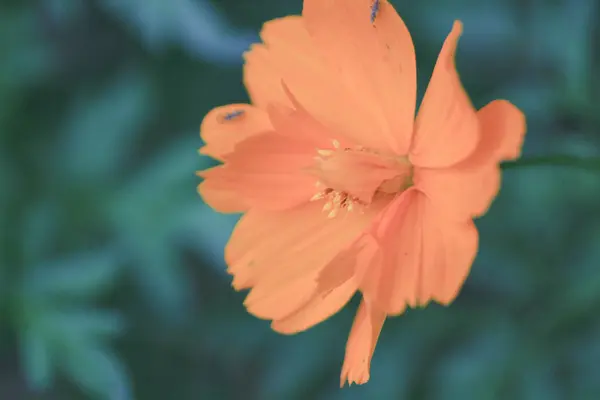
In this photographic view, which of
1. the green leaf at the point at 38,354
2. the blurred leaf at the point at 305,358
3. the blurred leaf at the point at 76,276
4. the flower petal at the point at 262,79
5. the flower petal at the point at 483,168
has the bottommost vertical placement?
the blurred leaf at the point at 305,358

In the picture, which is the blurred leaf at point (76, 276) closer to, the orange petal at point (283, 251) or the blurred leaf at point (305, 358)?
the blurred leaf at point (305, 358)

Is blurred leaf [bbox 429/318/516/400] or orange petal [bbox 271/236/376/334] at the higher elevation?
orange petal [bbox 271/236/376/334]

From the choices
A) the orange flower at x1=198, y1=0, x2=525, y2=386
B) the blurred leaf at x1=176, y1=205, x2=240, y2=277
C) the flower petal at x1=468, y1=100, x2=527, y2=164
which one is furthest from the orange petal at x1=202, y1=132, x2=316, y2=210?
the blurred leaf at x1=176, y1=205, x2=240, y2=277

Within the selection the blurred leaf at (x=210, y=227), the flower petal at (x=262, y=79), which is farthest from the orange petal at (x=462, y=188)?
the blurred leaf at (x=210, y=227)

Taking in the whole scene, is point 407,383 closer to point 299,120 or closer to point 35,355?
point 35,355

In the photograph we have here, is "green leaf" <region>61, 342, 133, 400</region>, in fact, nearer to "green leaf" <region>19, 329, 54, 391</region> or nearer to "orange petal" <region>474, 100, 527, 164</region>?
"green leaf" <region>19, 329, 54, 391</region>

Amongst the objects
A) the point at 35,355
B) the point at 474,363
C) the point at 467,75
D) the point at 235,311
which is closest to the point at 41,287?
the point at 35,355
